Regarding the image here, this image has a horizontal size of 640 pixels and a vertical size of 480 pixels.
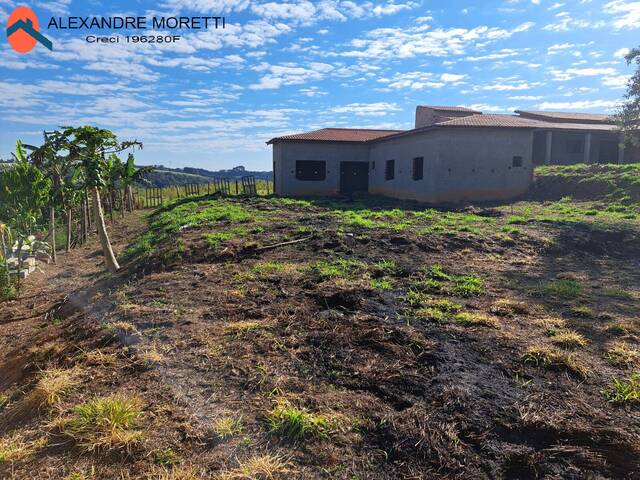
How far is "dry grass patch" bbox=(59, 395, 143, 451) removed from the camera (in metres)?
2.81

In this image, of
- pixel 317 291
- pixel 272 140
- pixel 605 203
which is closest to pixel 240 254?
pixel 317 291

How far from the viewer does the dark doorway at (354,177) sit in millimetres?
24922

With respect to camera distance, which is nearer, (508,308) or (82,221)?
(508,308)

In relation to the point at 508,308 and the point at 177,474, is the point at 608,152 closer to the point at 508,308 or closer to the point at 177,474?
the point at 508,308

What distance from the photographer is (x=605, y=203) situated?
1537 centimetres

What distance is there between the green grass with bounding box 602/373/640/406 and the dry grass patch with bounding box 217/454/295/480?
2.43 m

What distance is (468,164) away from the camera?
18938 mm

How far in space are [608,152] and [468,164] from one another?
1359cm

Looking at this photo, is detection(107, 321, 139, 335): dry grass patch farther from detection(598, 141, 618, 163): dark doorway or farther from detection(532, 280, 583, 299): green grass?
detection(598, 141, 618, 163): dark doorway

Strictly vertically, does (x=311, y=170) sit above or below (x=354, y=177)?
above

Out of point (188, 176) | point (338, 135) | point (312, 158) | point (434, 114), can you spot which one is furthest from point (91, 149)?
point (188, 176)

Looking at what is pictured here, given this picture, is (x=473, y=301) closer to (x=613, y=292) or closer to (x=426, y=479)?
(x=613, y=292)

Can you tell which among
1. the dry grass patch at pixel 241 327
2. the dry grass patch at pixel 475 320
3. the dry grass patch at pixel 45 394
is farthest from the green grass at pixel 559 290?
the dry grass patch at pixel 45 394

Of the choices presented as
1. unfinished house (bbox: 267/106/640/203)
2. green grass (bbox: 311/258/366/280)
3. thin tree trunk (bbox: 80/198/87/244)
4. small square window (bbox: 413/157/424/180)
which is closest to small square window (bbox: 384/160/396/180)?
unfinished house (bbox: 267/106/640/203)
